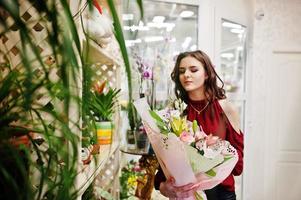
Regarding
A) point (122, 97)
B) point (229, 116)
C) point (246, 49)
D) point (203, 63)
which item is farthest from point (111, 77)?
point (246, 49)

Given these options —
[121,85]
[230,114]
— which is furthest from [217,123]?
[121,85]

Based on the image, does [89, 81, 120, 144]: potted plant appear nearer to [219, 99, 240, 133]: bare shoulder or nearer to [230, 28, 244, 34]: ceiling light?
[219, 99, 240, 133]: bare shoulder

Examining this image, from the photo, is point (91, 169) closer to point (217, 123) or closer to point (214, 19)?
point (217, 123)

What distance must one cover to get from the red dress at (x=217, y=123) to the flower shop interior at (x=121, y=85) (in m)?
0.19

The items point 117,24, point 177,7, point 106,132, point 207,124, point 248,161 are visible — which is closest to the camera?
point 117,24

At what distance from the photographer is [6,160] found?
0.48 m

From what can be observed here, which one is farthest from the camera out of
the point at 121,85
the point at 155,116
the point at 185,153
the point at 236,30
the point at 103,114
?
A: the point at 236,30

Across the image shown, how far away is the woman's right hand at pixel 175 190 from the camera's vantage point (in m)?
1.34

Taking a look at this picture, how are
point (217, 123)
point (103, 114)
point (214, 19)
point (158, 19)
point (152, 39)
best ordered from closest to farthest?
1. point (103, 114)
2. point (217, 123)
3. point (152, 39)
4. point (158, 19)
5. point (214, 19)

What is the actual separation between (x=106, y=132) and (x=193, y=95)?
637 mm

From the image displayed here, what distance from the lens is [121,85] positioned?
6.16ft

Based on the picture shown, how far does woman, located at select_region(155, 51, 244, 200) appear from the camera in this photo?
1.77 meters

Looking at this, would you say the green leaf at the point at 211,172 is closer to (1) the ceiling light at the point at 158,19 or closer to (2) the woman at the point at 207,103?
(2) the woman at the point at 207,103

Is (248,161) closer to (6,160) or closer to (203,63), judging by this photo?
(203,63)
